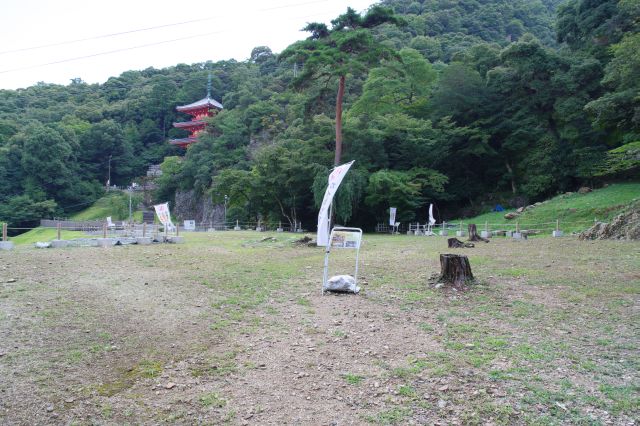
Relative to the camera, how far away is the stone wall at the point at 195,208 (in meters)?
48.8

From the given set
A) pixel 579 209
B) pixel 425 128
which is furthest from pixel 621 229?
pixel 425 128

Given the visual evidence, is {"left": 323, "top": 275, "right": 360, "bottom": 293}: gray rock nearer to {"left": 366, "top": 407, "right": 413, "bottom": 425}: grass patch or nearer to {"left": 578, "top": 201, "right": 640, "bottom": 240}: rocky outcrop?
{"left": 366, "top": 407, "right": 413, "bottom": 425}: grass patch

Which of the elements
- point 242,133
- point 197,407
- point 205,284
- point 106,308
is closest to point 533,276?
point 205,284

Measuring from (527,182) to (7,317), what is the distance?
105 ft

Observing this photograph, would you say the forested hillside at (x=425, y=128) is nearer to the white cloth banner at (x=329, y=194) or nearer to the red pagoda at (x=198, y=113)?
the red pagoda at (x=198, y=113)

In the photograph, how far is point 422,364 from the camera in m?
4.22

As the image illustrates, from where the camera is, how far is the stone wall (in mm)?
48812

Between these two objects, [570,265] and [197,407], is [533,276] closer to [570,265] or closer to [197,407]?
[570,265]

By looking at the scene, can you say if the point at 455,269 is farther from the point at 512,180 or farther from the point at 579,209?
the point at 512,180

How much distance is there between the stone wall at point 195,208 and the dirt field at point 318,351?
4145 centimetres

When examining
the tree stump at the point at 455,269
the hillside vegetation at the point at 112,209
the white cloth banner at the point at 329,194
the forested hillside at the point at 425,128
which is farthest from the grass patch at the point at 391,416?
the hillside vegetation at the point at 112,209

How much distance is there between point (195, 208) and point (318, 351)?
50.4m

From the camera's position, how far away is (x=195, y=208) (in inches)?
2068

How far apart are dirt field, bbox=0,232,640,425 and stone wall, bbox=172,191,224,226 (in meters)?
41.4
